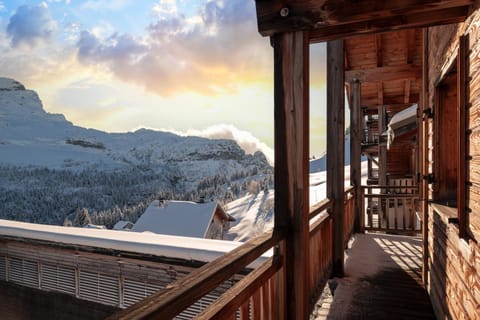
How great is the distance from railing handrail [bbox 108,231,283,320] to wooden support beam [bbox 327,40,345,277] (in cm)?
248

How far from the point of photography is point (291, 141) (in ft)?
6.24

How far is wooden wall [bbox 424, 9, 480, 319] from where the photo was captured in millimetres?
1691

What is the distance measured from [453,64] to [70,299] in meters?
5.32

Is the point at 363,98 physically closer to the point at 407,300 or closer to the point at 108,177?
the point at 407,300

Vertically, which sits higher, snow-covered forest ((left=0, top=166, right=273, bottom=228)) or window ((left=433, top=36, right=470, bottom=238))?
window ((left=433, top=36, right=470, bottom=238))

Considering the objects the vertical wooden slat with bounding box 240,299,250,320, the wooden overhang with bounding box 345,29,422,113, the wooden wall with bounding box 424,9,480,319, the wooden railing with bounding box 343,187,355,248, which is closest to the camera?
the vertical wooden slat with bounding box 240,299,250,320

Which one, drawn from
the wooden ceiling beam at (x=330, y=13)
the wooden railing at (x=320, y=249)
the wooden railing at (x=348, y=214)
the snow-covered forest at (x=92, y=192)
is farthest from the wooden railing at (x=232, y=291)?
the snow-covered forest at (x=92, y=192)

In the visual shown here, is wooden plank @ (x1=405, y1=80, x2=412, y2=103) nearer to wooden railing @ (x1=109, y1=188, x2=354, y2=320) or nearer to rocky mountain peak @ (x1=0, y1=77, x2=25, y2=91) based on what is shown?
wooden railing @ (x1=109, y1=188, x2=354, y2=320)

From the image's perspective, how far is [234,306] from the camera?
1328mm

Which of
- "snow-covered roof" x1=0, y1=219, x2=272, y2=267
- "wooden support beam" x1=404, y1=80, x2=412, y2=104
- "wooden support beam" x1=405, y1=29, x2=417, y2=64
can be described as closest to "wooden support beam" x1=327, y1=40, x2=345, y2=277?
"snow-covered roof" x1=0, y1=219, x2=272, y2=267

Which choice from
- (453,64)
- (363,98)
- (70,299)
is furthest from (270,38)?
(363,98)

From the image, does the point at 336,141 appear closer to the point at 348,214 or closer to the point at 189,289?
the point at 348,214

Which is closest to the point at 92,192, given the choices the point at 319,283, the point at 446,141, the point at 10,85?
the point at 319,283

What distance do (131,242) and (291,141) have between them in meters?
2.75
